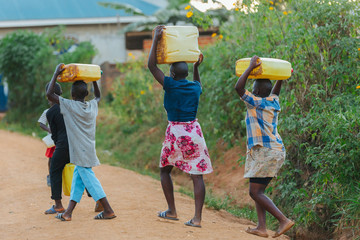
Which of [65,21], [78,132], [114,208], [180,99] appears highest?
[65,21]

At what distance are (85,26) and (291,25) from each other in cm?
1349

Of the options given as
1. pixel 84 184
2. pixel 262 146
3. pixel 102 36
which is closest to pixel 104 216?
pixel 84 184

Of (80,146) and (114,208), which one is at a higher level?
(80,146)

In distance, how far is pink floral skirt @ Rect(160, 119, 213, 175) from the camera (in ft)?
15.8

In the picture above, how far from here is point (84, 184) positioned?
508 centimetres

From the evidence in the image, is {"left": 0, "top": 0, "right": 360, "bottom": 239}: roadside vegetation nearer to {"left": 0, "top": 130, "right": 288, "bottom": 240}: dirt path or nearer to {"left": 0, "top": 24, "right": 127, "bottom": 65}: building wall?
{"left": 0, "top": 130, "right": 288, "bottom": 240}: dirt path

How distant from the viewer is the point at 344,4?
6324 mm

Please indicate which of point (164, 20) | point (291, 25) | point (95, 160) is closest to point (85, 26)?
point (164, 20)

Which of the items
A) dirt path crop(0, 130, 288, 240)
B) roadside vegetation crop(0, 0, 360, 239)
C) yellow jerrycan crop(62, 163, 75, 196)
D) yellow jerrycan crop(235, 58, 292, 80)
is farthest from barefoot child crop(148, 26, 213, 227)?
roadside vegetation crop(0, 0, 360, 239)

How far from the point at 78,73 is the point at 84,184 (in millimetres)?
1056

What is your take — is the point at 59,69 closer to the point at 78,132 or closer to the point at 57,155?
the point at 78,132

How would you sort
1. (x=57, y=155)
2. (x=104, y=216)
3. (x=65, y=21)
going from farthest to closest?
(x=65, y=21) < (x=57, y=155) < (x=104, y=216)

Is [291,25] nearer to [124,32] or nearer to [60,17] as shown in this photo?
[124,32]

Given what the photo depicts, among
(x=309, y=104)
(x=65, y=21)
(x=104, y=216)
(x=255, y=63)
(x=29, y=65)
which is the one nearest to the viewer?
(x=255, y=63)
